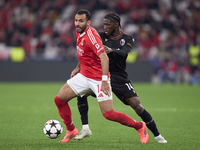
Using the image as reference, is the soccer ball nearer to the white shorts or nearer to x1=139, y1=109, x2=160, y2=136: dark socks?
the white shorts

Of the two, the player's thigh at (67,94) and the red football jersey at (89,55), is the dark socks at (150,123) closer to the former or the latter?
the red football jersey at (89,55)

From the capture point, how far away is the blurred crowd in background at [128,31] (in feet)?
69.8

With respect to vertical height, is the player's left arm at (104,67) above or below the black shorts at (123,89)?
above

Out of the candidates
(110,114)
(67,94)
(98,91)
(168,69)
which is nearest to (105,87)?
(98,91)

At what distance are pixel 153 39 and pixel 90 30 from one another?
1751 cm

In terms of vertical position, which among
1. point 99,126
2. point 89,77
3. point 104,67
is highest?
point 104,67

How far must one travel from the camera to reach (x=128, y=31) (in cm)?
2345

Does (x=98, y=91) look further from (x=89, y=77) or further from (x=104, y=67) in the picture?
(x=104, y=67)

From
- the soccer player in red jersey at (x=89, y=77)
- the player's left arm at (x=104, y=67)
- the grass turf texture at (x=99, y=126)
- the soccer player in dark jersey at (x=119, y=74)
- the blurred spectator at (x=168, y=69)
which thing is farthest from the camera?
the blurred spectator at (x=168, y=69)

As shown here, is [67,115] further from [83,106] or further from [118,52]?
[118,52]

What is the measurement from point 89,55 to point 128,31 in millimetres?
17779

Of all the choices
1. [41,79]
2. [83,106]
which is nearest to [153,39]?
[41,79]

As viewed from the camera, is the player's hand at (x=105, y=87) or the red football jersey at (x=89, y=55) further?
the red football jersey at (x=89, y=55)

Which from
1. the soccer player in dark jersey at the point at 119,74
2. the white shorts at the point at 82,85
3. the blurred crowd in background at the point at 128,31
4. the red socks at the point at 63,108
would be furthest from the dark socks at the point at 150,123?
the blurred crowd in background at the point at 128,31
